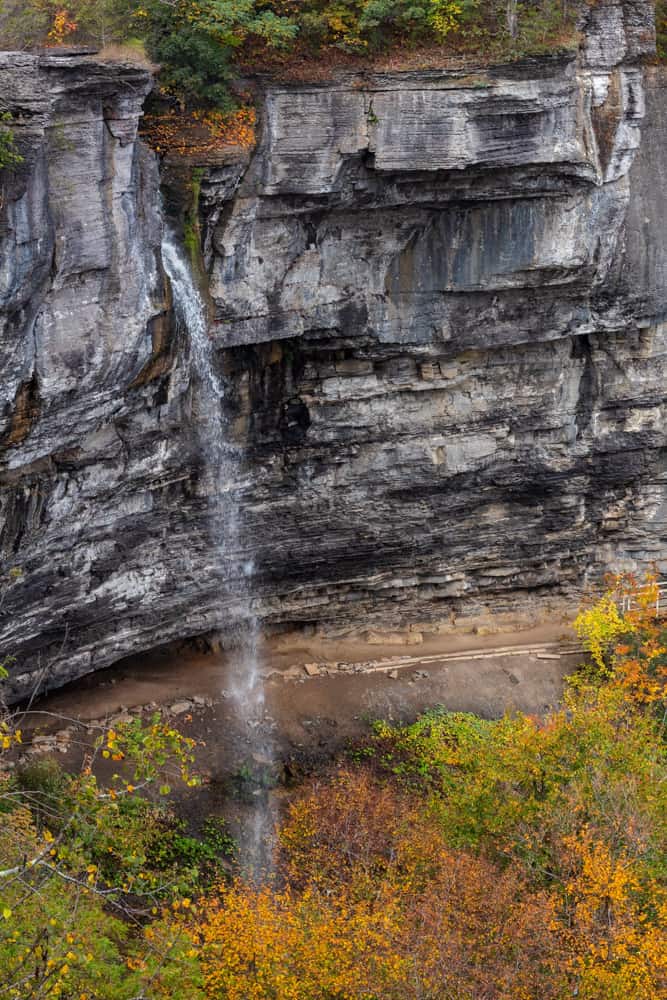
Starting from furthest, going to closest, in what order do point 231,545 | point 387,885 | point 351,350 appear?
point 231,545 → point 351,350 → point 387,885

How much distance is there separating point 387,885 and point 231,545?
967 centimetres

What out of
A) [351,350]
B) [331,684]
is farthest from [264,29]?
[331,684]

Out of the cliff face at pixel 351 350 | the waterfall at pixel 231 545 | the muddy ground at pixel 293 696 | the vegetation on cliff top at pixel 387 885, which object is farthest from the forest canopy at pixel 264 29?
the muddy ground at pixel 293 696

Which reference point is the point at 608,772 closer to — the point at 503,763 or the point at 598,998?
the point at 503,763

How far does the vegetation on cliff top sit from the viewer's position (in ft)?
48.2

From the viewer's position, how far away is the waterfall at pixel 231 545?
2209 centimetres

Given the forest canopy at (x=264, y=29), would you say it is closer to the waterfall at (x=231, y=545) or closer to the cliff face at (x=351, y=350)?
the cliff face at (x=351, y=350)

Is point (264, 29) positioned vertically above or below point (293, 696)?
above

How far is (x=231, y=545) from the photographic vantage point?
86.3ft

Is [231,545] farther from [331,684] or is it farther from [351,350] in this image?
[351,350]

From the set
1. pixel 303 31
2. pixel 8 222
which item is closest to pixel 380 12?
pixel 303 31

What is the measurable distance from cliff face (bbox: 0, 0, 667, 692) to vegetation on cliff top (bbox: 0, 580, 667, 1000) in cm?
517

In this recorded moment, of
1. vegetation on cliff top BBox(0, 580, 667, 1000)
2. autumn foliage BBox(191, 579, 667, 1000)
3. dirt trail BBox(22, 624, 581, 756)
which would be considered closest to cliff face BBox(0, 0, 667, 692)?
dirt trail BBox(22, 624, 581, 756)

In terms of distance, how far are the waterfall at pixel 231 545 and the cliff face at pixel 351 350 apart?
0.28 m
